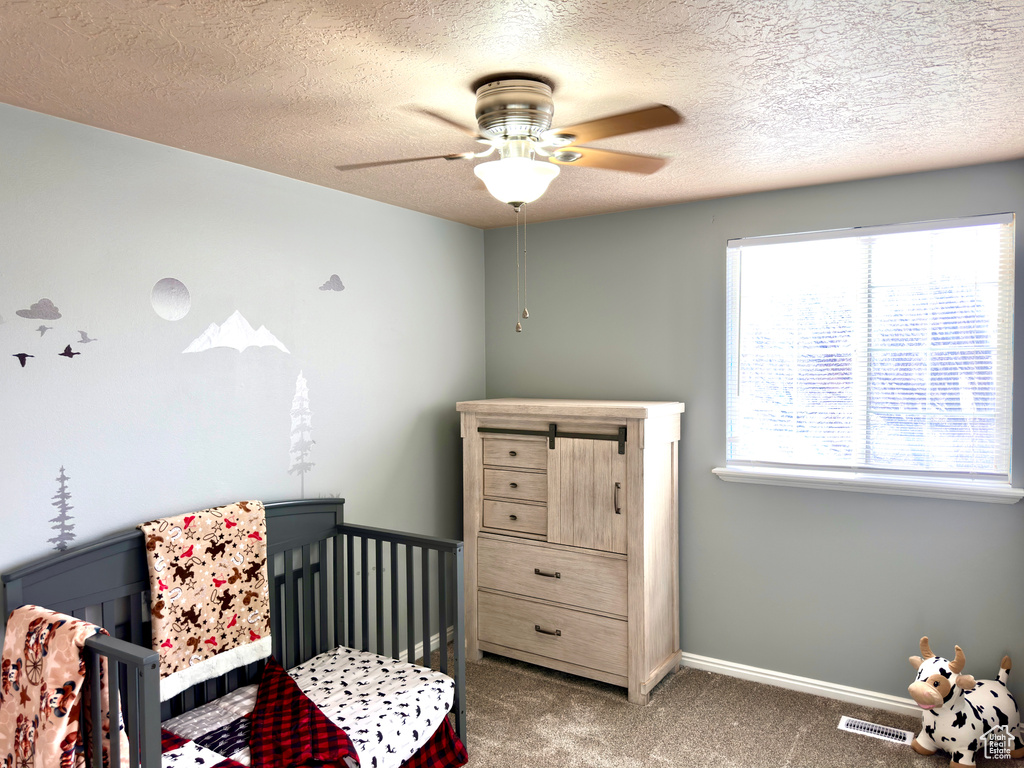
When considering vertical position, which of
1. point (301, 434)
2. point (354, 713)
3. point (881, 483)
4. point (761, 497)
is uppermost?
point (301, 434)

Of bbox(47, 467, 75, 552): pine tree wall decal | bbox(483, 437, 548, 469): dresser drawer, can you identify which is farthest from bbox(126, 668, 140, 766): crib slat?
bbox(483, 437, 548, 469): dresser drawer

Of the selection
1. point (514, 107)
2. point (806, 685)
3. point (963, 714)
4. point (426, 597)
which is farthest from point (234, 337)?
point (963, 714)

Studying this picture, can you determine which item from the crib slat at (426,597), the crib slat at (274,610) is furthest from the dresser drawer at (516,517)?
the crib slat at (274,610)

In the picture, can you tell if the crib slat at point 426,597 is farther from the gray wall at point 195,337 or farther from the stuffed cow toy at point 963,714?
the stuffed cow toy at point 963,714

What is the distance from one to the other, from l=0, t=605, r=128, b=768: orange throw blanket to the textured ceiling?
55.1 inches

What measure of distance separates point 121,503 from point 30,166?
3.51 feet

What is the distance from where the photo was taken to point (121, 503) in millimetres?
2297

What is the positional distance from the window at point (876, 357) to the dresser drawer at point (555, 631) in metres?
0.92

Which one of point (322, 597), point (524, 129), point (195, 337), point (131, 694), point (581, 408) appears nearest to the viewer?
point (131, 694)

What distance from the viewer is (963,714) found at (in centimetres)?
254

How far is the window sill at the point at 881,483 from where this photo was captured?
272cm

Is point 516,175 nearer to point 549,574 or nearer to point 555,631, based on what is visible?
point 549,574

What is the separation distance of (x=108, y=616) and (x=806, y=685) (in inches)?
111

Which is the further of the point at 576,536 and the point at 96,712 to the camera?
the point at 576,536
